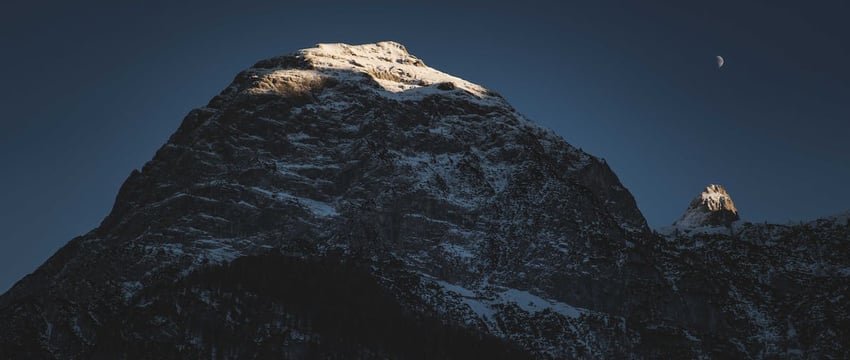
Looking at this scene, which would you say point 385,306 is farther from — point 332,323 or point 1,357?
point 1,357

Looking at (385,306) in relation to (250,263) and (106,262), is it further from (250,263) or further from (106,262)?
(106,262)

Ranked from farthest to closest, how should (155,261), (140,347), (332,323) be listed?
(155,261) < (332,323) < (140,347)

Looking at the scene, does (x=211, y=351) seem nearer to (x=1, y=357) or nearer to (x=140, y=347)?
(x=140, y=347)

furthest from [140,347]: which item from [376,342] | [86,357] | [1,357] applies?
[376,342]

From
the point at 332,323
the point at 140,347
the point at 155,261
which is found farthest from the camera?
the point at 155,261

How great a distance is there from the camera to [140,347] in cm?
17450

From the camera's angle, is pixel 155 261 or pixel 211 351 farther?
pixel 155 261

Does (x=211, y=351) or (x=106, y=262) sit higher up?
(x=106, y=262)

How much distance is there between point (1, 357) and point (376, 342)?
5046cm

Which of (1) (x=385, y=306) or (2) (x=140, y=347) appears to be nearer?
(2) (x=140, y=347)

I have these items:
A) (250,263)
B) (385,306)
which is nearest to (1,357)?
(250,263)

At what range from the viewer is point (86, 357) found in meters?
175

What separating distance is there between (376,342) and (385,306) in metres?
10.6

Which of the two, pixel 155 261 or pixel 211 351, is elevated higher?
pixel 155 261
